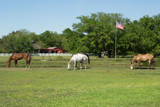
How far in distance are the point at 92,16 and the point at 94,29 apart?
971 cm

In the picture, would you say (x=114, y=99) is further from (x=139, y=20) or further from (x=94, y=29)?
(x=139, y=20)

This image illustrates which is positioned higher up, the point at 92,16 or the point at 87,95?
the point at 92,16

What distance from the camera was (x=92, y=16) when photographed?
2771 inches

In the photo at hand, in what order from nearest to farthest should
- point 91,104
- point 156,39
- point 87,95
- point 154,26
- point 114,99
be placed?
point 91,104 → point 114,99 → point 87,95 → point 156,39 → point 154,26

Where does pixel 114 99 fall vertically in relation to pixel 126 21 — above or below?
below

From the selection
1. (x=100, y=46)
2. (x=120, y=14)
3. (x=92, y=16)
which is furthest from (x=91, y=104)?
(x=120, y=14)

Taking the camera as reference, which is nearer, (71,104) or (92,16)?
(71,104)

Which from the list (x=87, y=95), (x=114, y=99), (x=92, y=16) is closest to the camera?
(x=114, y=99)

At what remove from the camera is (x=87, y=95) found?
991 cm

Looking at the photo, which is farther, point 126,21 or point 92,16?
point 126,21

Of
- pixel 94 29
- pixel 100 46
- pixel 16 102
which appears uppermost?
pixel 94 29

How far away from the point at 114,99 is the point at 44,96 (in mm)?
2754

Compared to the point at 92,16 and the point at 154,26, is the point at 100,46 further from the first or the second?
the point at 154,26

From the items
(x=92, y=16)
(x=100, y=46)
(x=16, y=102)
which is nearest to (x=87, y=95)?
(x=16, y=102)
